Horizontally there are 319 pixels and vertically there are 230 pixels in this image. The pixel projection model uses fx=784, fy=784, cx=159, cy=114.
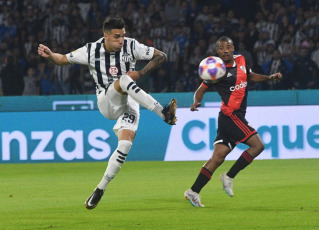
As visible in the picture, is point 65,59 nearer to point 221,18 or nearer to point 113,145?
point 113,145

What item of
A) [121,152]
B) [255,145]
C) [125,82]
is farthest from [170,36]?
[125,82]

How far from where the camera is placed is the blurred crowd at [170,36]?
18.0 meters

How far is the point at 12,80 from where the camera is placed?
752 inches

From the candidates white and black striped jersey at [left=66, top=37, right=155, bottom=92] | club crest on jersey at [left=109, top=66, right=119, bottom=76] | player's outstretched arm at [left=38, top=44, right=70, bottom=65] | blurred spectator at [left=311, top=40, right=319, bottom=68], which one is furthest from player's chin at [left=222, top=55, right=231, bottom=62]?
blurred spectator at [left=311, top=40, right=319, bottom=68]

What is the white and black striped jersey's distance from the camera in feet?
29.5

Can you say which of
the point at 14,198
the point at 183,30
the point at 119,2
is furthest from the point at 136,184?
the point at 119,2

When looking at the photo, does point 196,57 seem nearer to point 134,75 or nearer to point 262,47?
point 262,47

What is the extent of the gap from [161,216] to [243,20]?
11802mm

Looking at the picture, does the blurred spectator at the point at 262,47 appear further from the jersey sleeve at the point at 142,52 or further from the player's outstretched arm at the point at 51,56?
the player's outstretched arm at the point at 51,56

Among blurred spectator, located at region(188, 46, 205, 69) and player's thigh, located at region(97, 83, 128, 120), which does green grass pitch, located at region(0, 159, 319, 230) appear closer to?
player's thigh, located at region(97, 83, 128, 120)

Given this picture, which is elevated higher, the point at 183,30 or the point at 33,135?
the point at 183,30

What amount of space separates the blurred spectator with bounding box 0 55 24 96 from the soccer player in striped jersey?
10181mm

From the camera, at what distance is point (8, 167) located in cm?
1574

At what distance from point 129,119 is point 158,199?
1397 mm
